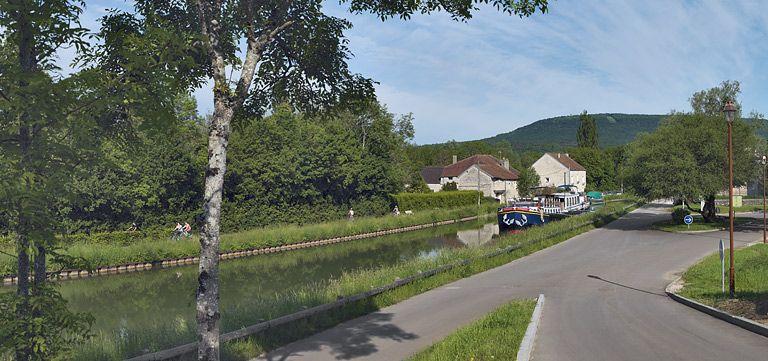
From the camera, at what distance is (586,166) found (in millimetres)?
136500

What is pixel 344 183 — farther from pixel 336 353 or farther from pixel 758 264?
pixel 336 353

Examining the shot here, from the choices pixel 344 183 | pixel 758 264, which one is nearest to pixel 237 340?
pixel 758 264

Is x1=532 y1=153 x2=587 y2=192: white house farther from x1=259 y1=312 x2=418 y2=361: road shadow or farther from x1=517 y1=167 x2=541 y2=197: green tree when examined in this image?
x1=259 y1=312 x2=418 y2=361: road shadow

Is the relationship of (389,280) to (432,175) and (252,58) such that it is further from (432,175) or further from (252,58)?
(432,175)

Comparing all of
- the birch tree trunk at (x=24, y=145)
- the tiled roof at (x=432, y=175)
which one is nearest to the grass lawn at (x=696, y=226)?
the birch tree trunk at (x=24, y=145)

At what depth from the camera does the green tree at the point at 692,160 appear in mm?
34406

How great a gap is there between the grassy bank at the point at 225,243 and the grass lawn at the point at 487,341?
15.9 meters

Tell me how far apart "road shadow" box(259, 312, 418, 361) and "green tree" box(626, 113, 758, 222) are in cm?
2803

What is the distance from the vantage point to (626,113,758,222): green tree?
34406 mm

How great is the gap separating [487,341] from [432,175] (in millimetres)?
93552

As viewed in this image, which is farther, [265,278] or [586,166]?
[586,166]

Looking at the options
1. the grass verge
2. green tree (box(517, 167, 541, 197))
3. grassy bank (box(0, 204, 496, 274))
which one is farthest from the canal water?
green tree (box(517, 167, 541, 197))

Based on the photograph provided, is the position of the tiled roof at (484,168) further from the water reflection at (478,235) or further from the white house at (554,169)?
the water reflection at (478,235)

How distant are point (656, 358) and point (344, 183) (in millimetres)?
45466
